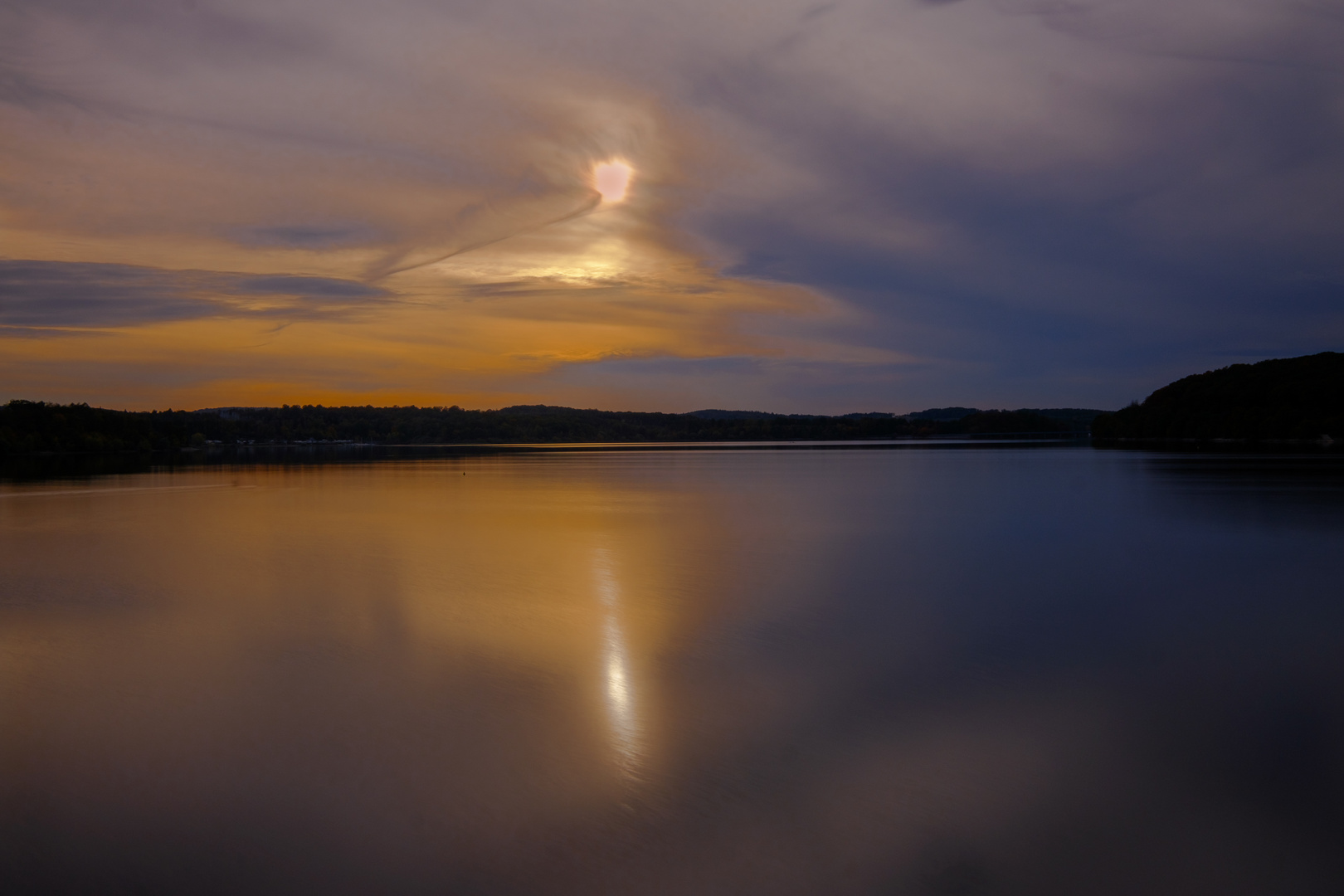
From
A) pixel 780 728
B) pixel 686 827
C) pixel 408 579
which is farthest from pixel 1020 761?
pixel 408 579

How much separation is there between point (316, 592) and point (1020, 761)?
860cm

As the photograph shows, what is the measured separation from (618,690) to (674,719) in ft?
2.84

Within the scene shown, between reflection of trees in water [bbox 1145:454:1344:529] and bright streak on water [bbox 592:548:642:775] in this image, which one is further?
reflection of trees in water [bbox 1145:454:1344:529]

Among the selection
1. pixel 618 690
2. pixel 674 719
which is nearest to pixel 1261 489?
pixel 618 690

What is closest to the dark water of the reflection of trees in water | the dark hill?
the reflection of trees in water

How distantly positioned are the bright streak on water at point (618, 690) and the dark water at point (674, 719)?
4cm

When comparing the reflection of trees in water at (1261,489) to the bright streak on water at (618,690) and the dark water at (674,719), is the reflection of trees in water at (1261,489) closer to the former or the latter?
the dark water at (674,719)

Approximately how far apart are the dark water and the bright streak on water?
0.12 feet

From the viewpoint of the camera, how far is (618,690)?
6918 millimetres

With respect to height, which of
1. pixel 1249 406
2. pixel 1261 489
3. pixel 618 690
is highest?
pixel 1249 406

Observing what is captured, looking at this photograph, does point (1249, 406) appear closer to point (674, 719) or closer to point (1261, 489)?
point (1261, 489)

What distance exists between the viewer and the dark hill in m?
67.3

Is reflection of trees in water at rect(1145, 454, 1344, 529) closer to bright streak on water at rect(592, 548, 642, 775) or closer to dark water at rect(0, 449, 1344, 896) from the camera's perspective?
dark water at rect(0, 449, 1344, 896)

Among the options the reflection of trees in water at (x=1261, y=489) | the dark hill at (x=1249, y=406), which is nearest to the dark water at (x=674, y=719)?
the reflection of trees in water at (x=1261, y=489)
